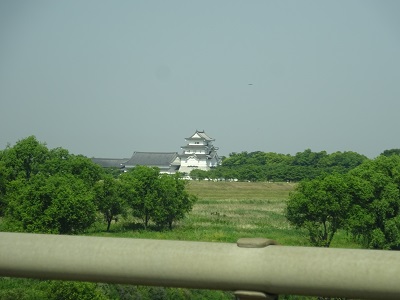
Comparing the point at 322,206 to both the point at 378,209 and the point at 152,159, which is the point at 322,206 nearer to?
the point at 378,209

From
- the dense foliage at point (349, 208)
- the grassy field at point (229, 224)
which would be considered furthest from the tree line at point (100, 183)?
the dense foliage at point (349, 208)

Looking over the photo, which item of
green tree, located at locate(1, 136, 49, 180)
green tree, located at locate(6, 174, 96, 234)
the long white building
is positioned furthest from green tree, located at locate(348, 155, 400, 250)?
the long white building

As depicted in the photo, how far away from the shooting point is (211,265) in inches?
102

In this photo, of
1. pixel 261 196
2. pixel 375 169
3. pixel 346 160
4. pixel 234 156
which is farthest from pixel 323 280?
pixel 234 156

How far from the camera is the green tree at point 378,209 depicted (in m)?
36.3

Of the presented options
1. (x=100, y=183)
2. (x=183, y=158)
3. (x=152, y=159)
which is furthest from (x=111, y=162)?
(x=100, y=183)

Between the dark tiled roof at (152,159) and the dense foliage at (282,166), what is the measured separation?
752 cm

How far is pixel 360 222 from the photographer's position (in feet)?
119

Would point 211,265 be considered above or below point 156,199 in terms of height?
above

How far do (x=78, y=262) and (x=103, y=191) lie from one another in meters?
44.8

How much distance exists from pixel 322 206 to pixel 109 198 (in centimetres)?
1612

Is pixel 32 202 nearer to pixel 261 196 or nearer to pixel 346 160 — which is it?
pixel 261 196

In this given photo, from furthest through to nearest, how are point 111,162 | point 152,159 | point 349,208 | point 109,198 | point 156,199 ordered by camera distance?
1. point 111,162
2. point 152,159
3. point 156,199
4. point 109,198
5. point 349,208

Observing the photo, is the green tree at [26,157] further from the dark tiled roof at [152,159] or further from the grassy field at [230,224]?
the dark tiled roof at [152,159]
